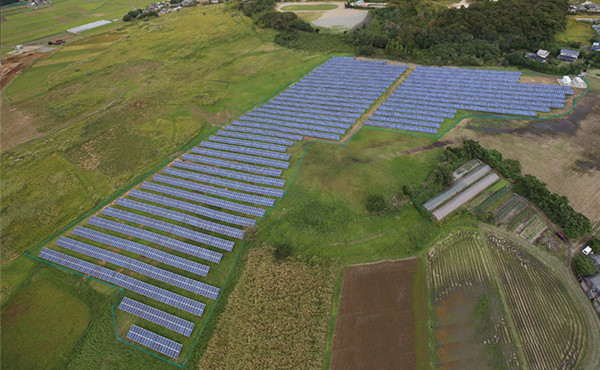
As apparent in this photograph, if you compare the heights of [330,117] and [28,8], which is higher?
[28,8]

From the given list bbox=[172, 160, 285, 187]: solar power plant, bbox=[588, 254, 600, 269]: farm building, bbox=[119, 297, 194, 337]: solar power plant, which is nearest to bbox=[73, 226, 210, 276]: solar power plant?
bbox=[119, 297, 194, 337]: solar power plant

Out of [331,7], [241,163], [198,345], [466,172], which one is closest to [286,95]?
[241,163]

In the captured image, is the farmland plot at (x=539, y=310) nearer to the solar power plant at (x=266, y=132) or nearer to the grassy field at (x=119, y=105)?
the solar power plant at (x=266, y=132)

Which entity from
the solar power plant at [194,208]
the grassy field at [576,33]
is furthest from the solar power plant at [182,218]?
the grassy field at [576,33]

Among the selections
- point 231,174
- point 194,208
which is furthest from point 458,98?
point 194,208

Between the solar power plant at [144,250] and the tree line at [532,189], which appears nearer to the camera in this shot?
the tree line at [532,189]

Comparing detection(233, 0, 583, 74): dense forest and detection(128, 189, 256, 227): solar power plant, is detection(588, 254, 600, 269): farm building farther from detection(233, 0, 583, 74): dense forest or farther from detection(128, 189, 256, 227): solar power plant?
detection(233, 0, 583, 74): dense forest

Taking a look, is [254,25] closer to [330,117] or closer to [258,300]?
[330,117]
